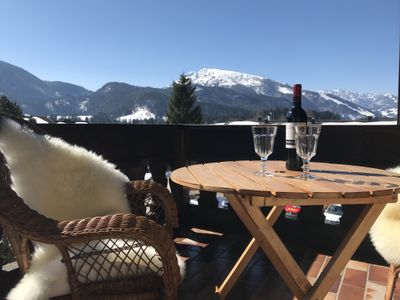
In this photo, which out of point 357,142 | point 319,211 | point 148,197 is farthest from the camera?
point 319,211

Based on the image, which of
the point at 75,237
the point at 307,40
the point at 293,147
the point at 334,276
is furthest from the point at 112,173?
the point at 307,40

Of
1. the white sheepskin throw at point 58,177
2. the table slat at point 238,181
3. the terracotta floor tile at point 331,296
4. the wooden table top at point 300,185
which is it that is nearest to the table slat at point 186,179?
the wooden table top at point 300,185

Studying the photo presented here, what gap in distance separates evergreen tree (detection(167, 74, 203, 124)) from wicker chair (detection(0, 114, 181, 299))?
179 ft

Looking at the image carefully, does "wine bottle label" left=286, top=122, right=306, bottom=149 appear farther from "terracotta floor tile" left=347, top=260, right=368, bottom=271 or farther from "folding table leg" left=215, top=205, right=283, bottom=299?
"terracotta floor tile" left=347, top=260, right=368, bottom=271

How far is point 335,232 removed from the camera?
101 inches

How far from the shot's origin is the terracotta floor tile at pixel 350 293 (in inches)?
73.4

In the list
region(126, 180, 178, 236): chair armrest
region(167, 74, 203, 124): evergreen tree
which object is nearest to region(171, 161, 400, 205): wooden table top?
region(126, 180, 178, 236): chair armrest

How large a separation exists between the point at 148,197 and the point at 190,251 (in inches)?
34.3

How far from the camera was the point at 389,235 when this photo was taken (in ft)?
5.04

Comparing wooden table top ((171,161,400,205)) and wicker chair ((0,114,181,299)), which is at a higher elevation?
wooden table top ((171,161,400,205))

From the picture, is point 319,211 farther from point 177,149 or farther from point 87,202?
point 87,202

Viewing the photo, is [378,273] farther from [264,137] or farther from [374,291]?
[264,137]

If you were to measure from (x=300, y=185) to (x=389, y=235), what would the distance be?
0.66 meters

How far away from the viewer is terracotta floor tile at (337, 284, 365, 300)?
1.86 meters
